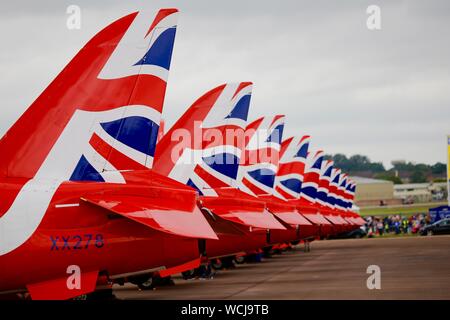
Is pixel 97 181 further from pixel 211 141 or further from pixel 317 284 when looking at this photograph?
pixel 317 284

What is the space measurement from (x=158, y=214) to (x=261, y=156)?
15.9 meters

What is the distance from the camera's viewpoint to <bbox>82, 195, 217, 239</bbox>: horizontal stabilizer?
10039mm

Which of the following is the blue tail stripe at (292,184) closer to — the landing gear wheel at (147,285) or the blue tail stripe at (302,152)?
the blue tail stripe at (302,152)

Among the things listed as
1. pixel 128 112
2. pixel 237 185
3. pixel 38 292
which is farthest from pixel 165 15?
pixel 237 185

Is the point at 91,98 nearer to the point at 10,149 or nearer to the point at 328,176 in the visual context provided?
the point at 10,149

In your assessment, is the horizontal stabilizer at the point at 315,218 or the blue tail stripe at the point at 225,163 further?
the horizontal stabilizer at the point at 315,218

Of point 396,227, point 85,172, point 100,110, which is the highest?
point 100,110

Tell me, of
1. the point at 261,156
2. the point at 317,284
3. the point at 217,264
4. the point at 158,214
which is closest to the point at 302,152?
the point at 217,264

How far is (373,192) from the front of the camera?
17100 cm

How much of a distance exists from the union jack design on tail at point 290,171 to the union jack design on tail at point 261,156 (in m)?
7.90

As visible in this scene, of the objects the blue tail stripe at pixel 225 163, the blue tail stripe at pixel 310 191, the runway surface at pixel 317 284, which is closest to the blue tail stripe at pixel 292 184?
the runway surface at pixel 317 284

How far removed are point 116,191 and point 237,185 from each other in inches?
366

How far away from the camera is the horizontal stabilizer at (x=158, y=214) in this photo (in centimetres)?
1004

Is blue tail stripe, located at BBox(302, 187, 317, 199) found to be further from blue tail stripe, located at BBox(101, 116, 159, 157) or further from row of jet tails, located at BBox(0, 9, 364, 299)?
blue tail stripe, located at BBox(101, 116, 159, 157)
